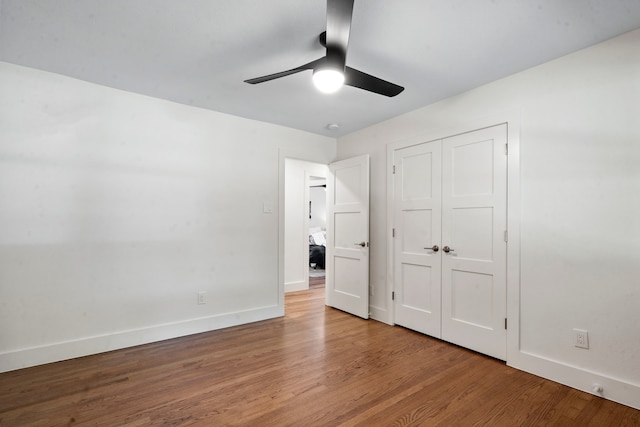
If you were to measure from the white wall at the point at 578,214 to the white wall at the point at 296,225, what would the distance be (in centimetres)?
315

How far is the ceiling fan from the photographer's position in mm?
1371

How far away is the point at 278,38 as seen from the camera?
6.57ft

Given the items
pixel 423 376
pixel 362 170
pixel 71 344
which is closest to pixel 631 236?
pixel 423 376

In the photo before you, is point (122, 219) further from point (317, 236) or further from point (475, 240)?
point (317, 236)

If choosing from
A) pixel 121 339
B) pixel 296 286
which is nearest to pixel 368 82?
pixel 121 339

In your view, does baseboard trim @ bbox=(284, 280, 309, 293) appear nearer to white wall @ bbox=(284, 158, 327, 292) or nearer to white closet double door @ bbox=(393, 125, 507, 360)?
white wall @ bbox=(284, 158, 327, 292)

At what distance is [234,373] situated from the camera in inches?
91.7

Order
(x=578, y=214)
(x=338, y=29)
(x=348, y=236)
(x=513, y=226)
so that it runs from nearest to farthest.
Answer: (x=338, y=29) < (x=578, y=214) < (x=513, y=226) < (x=348, y=236)

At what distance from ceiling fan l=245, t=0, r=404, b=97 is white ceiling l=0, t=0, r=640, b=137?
10.7 inches

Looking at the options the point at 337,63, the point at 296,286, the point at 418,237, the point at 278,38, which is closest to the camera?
the point at 337,63

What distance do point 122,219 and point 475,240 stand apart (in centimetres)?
330

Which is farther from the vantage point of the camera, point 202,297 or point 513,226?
point 202,297

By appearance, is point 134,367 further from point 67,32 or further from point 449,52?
point 449,52

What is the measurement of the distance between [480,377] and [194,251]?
2872 millimetres
